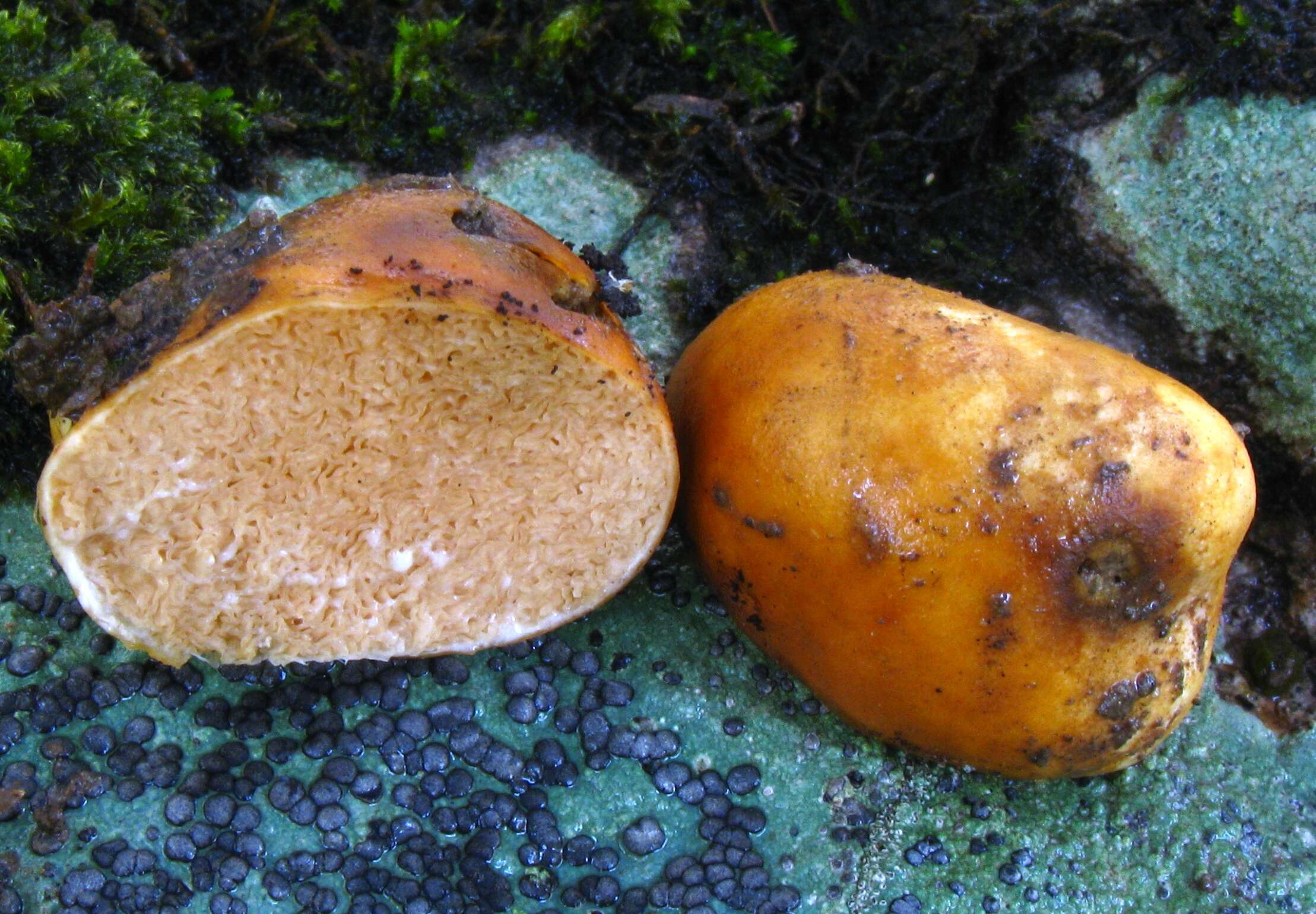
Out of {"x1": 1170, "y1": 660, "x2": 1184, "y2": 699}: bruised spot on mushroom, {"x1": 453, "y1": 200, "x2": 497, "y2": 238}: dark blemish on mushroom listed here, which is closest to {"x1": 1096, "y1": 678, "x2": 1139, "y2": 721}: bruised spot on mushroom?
{"x1": 1170, "y1": 660, "x2": 1184, "y2": 699}: bruised spot on mushroom

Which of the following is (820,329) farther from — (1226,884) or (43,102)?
(43,102)

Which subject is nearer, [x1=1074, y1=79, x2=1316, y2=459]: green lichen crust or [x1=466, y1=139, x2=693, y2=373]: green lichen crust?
[x1=1074, y1=79, x2=1316, y2=459]: green lichen crust

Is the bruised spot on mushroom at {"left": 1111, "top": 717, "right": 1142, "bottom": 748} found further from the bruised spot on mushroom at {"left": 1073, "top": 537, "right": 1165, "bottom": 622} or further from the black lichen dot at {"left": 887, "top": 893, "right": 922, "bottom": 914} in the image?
the black lichen dot at {"left": 887, "top": 893, "right": 922, "bottom": 914}

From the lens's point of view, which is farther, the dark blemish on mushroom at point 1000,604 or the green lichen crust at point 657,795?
the green lichen crust at point 657,795

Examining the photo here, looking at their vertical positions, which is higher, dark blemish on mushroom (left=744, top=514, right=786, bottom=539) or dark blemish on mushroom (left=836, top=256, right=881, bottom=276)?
dark blemish on mushroom (left=836, top=256, right=881, bottom=276)

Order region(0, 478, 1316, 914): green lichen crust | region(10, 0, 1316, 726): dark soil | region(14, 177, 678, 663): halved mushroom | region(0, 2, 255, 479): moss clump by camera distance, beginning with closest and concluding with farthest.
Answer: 1. region(14, 177, 678, 663): halved mushroom
2. region(0, 478, 1316, 914): green lichen crust
3. region(0, 2, 255, 479): moss clump
4. region(10, 0, 1316, 726): dark soil

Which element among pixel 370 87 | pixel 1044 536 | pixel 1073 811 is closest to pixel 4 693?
pixel 370 87

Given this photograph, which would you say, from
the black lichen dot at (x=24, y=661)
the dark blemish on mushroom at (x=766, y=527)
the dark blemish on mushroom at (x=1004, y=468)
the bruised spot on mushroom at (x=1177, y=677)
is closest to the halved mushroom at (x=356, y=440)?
the dark blemish on mushroom at (x=766, y=527)

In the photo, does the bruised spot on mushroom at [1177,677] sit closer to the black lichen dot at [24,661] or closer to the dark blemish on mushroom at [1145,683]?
the dark blemish on mushroom at [1145,683]
